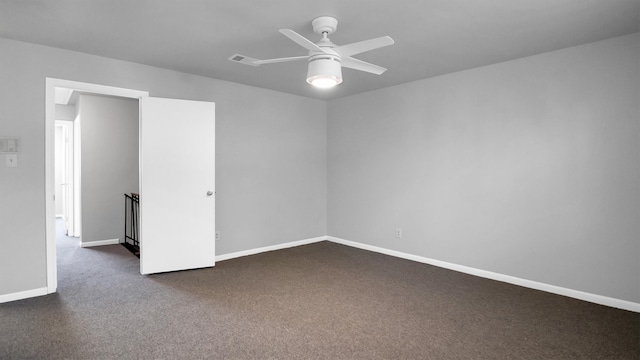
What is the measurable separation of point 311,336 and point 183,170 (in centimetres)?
257

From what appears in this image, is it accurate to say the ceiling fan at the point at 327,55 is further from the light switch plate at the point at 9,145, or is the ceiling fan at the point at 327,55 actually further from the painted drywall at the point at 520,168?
the light switch plate at the point at 9,145

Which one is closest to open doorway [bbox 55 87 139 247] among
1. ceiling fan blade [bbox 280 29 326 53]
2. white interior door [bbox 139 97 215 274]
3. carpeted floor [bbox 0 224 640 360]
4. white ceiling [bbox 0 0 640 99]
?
carpeted floor [bbox 0 224 640 360]

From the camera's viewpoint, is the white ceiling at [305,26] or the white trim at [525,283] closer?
the white ceiling at [305,26]

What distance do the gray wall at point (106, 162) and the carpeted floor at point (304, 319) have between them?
1.62m

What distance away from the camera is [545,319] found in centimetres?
294

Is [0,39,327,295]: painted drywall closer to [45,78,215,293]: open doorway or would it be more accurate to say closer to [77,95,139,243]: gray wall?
[45,78,215,293]: open doorway

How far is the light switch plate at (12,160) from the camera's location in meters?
3.27

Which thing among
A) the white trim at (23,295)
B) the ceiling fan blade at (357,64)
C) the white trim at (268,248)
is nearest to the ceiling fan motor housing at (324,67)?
the ceiling fan blade at (357,64)

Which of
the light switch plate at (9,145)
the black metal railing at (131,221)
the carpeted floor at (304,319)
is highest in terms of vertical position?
the light switch plate at (9,145)

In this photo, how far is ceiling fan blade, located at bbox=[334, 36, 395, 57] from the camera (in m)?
2.32

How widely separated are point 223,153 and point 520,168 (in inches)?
143

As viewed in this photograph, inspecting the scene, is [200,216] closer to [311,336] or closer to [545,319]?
[311,336]

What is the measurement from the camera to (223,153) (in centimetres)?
482

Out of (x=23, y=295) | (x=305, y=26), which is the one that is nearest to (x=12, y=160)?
(x=23, y=295)
